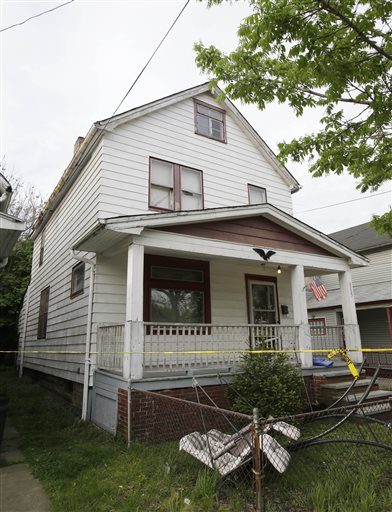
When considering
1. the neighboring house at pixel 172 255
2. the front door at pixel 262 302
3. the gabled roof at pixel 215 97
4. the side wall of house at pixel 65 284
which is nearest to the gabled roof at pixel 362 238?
the gabled roof at pixel 215 97

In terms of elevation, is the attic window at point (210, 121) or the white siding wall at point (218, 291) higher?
the attic window at point (210, 121)

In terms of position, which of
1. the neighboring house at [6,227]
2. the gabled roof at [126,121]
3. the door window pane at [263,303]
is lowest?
the door window pane at [263,303]

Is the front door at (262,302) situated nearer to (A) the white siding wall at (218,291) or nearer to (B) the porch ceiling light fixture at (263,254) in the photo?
(A) the white siding wall at (218,291)

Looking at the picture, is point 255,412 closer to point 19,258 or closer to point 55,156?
point 19,258

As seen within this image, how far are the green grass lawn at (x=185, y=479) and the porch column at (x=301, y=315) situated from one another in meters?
1.97

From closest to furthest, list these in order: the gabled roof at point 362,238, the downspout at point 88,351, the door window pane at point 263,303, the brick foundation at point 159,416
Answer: the brick foundation at point 159,416 → the downspout at point 88,351 → the door window pane at point 263,303 → the gabled roof at point 362,238

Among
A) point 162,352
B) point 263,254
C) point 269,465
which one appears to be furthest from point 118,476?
point 263,254

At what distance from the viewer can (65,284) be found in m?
10.7

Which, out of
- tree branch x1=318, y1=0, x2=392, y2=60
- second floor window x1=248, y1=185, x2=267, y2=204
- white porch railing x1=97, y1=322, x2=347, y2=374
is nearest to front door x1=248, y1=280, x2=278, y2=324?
white porch railing x1=97, y1=322, x2=347, y2=374

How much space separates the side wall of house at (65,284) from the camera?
8.84 meters

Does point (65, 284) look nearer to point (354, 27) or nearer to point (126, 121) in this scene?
point (126, 121)

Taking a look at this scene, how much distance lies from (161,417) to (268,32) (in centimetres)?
651

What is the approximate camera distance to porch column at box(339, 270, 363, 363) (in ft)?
29.7

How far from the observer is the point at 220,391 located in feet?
22.9
